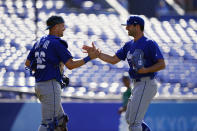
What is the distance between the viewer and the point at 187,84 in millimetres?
13281

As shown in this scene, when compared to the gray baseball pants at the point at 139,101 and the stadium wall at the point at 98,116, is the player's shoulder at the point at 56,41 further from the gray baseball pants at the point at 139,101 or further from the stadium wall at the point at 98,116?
the stadium wall at the point at 98,116

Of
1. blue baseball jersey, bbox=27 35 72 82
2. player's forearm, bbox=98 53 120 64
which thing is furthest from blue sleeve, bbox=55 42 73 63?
player's forearm, bbox=98 53 120 64

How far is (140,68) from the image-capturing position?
6.98 meters

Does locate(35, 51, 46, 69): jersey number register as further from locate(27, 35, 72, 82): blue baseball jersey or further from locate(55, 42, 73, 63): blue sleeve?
locate(55, 42, 73, 63): blue sleeve

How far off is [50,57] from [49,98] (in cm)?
53

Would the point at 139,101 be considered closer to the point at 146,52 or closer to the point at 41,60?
the point at 146,52

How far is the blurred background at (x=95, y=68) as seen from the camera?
35.2 ft

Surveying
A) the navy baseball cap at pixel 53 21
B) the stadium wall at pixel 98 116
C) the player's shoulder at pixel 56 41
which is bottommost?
the stadium wall at pixel 98 116

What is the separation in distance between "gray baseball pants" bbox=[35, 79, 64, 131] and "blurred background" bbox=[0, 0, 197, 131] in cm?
330

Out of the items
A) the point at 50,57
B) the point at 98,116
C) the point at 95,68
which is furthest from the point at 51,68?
the point at 95,68

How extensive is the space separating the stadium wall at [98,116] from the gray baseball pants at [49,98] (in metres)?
3.30

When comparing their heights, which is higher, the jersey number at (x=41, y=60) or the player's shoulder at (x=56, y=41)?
the player's shoulder at (x=56, y=41)

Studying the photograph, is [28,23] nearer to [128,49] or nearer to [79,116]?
[79,116]

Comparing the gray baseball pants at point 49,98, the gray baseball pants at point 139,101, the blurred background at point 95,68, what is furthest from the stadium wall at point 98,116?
the gray baseball pants at point 139,101
